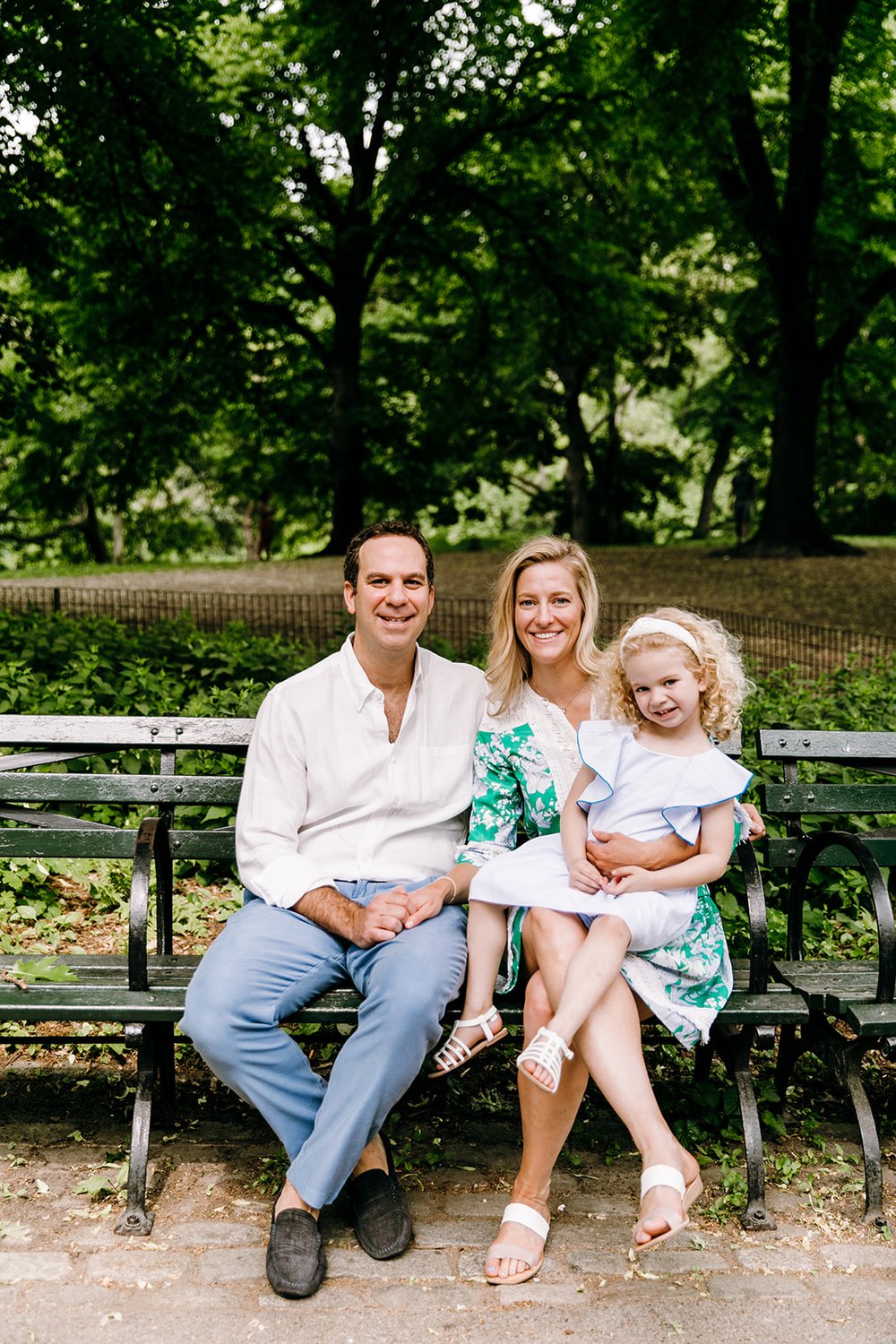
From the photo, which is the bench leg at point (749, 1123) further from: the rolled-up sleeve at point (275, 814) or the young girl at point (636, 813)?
the rolled-up sleeve at point (275, 814)

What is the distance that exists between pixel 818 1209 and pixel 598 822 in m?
1.14

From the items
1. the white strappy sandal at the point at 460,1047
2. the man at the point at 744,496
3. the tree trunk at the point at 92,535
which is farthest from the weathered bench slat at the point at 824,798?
the tree trunk at the point at 92,535

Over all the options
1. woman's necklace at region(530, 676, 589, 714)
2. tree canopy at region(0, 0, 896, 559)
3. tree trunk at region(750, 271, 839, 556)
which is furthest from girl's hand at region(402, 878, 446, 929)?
tree trunk at region(750, 271, 839, 556)

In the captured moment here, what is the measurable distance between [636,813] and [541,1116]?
819mm

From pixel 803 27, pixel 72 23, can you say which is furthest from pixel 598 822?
pixel 803 27

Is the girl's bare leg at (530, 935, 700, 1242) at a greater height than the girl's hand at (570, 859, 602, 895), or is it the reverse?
the girl's hand at (570, 859, 602, 895)

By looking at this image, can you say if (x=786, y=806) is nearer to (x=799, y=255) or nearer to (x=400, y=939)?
(x=400, y=939)

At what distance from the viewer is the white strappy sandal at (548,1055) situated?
2738mm

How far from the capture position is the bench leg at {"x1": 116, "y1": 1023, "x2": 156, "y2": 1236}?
9.77ft

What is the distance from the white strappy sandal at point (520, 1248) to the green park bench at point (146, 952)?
1.52 feet

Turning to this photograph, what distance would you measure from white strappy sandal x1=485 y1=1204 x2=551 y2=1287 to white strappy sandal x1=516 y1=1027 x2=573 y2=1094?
335mm

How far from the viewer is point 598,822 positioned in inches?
129

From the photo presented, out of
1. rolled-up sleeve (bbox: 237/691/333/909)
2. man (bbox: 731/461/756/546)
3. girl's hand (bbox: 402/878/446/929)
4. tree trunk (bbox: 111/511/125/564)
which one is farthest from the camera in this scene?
tree trunk (bbox: 111/511/125/564)

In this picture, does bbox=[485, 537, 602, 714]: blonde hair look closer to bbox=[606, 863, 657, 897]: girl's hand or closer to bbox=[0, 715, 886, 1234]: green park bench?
bbox=[606, 863, 657, 897]: girl's hand
